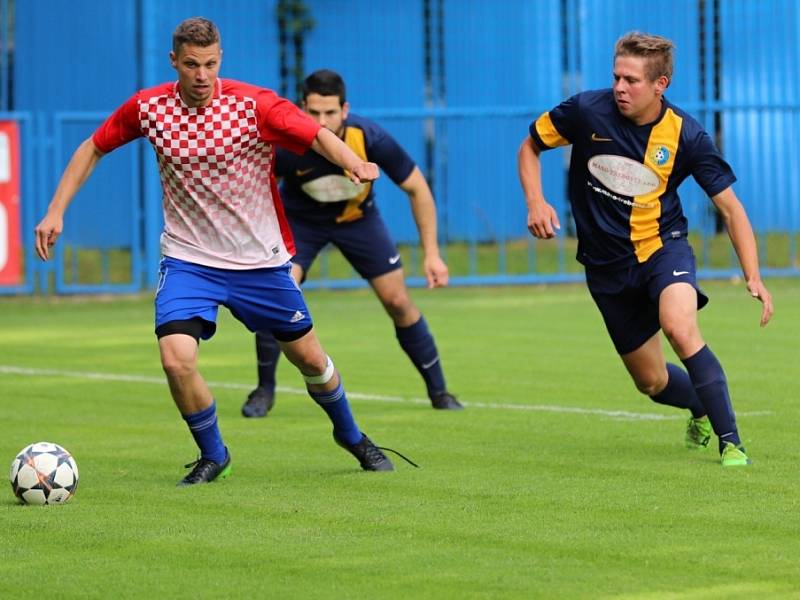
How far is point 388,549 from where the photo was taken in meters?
6.27

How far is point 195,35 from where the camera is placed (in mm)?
7594

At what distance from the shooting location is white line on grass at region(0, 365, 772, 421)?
10273 mm

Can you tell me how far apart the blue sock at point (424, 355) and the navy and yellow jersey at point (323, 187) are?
2.68ft

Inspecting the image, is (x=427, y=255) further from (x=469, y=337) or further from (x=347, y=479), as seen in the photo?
(x=469, y=337)

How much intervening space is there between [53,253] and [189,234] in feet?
45.5

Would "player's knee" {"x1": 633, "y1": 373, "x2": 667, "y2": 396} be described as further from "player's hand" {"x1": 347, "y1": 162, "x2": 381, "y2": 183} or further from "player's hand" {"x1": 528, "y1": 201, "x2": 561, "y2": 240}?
"player's hand" {"x1": 347, "y1": 162, "x2": 381, "y2": 183}

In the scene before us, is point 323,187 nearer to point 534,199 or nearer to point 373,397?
point 373,397

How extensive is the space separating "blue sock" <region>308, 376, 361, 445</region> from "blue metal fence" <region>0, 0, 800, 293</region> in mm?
13819

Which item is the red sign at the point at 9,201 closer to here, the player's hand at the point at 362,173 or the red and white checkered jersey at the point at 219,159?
the red and white checkered jersey at the point at 219,159

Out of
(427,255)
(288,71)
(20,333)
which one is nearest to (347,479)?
(427,255)

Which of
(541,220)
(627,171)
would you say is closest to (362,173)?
(541,220)

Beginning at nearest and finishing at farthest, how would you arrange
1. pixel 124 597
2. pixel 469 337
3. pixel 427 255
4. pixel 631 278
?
pixel 124 597, pixel 631 278, pixel 427 255, pixel 469 337

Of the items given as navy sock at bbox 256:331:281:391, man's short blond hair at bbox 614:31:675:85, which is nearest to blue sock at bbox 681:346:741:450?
man's short blond hair at bbox 614:31:675:85

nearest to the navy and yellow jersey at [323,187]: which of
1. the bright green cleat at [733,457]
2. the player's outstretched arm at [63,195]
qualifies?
the player's outstretched arm at [63,195]
